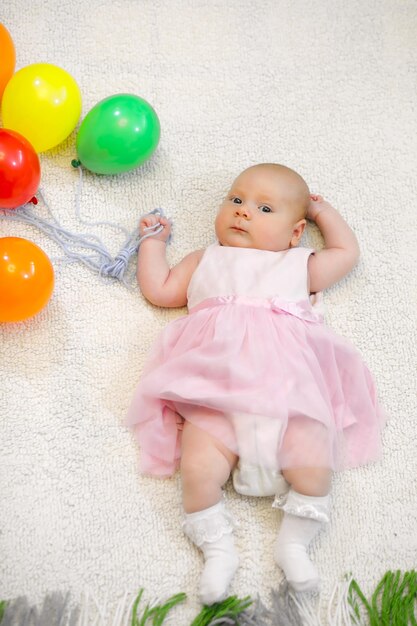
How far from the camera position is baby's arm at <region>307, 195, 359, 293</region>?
1.31 metres

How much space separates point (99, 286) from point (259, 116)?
58 centimetres

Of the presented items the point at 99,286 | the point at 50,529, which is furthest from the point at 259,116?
the point at 50,529

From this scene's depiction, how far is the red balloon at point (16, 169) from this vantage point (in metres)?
1.20

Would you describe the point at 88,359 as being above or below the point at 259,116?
below

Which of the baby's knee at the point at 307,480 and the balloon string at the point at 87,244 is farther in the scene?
the balloon string at the point at 87,244

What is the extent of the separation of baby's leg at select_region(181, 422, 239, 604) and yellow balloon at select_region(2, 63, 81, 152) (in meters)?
0.67

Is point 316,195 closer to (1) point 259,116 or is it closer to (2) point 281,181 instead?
(2) point 281,181

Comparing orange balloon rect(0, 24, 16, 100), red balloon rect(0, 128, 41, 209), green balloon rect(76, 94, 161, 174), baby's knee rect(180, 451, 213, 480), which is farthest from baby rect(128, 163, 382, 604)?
orange balloon rect(0, 24, 16, 100)

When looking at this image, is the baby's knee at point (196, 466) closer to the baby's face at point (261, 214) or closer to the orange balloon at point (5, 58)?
the baby's face at point (261, 214)

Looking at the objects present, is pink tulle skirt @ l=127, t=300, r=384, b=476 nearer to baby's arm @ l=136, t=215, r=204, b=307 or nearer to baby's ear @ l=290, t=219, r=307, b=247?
baby's arm @ l=136, t=215, r=204, b=307

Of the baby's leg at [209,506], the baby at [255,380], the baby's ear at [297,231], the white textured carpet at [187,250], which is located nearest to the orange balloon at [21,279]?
the white textured carpet at [187,250]

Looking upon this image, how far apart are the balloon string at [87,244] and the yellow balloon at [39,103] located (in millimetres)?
153

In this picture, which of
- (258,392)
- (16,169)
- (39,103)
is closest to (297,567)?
(258,392)

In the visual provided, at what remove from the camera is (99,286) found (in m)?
1.32
